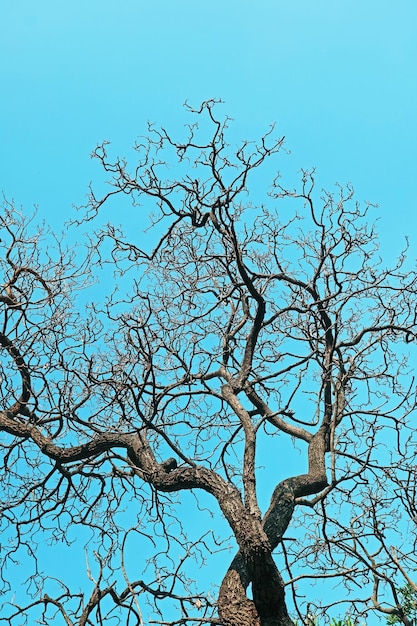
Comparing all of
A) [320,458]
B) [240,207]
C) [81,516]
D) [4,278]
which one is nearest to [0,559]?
[81,516]

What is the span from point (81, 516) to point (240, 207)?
3.27 meters

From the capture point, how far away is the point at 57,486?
23.3 ft

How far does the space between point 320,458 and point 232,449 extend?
2.49 feet

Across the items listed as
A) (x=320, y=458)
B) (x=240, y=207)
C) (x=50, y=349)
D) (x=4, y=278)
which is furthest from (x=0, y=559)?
(x=240, y=207)

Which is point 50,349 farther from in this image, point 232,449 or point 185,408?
point 232,449

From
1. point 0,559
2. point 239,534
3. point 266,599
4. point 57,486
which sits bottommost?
point 266,599

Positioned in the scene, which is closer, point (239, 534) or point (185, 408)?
point (239, 534)

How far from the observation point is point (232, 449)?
6.48m

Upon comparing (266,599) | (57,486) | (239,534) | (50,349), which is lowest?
(266,599)

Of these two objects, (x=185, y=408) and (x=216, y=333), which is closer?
(x=185, y=408)

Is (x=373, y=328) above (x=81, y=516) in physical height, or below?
above

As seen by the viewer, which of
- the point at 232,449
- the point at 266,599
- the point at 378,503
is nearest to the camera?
the point at 266,599

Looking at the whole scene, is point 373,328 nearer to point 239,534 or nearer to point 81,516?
point 239,534

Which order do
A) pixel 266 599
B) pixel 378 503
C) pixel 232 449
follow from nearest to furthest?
pixel 266 599 < pixel 232 449 < pixel 378 503
